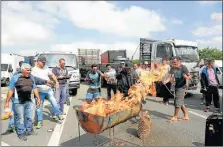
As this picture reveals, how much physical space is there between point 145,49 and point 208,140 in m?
10.5

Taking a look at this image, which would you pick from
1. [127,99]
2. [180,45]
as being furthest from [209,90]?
[127,99]

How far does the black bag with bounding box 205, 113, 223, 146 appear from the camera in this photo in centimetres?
509

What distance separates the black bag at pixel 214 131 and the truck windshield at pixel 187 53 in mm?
7683


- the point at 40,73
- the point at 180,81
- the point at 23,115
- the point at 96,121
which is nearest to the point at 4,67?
the point at 40,73

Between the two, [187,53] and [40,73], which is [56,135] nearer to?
[40,73]

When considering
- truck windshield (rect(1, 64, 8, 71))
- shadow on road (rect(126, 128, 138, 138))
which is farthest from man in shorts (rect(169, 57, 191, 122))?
truck windshield (rect(1, 64, 8, 71))

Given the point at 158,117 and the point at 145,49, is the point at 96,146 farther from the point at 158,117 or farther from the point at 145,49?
the point at 145,49

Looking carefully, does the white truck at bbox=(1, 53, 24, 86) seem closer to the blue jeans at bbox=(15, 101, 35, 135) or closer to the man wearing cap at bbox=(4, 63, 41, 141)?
the blue jeans at bbox=(15, 101, 35, 135)

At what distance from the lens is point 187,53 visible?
42.6 feet

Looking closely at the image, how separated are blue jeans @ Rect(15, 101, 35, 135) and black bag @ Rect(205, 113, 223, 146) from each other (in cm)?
399

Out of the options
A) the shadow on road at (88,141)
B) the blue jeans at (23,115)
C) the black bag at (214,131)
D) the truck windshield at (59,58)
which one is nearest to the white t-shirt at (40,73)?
the blue jeans at (23,115)

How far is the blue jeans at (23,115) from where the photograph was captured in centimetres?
595

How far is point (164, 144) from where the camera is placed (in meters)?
5.73

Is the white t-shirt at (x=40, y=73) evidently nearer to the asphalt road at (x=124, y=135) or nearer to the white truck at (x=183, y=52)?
the asphalt road at (x=124, y=135)
